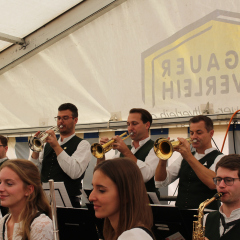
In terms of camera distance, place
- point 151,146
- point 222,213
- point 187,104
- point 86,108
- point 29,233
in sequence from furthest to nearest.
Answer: point 86,108
point 187,104
point 151,146
point 222,213
point 29,233

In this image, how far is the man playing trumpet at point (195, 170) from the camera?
10.6 feet

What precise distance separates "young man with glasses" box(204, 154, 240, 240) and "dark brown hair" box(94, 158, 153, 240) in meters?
0.86

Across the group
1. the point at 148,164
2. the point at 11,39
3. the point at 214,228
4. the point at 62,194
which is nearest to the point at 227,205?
the point at 214,228

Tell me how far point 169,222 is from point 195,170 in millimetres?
729

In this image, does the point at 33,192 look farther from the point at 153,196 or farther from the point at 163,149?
the point at 163,149

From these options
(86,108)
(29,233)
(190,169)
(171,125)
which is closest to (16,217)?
(29,233)

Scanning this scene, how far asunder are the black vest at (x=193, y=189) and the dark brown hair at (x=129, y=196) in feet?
5.10

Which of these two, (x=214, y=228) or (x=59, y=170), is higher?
(x=59, y=170)

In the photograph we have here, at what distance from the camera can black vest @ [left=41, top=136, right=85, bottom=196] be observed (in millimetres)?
4016

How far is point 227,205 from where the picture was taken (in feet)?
8.30

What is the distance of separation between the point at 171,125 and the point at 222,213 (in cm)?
200

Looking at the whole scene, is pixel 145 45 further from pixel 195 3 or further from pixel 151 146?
pixel 151 146

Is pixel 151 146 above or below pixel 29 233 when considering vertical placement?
above

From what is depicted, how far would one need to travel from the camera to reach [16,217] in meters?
2.56
